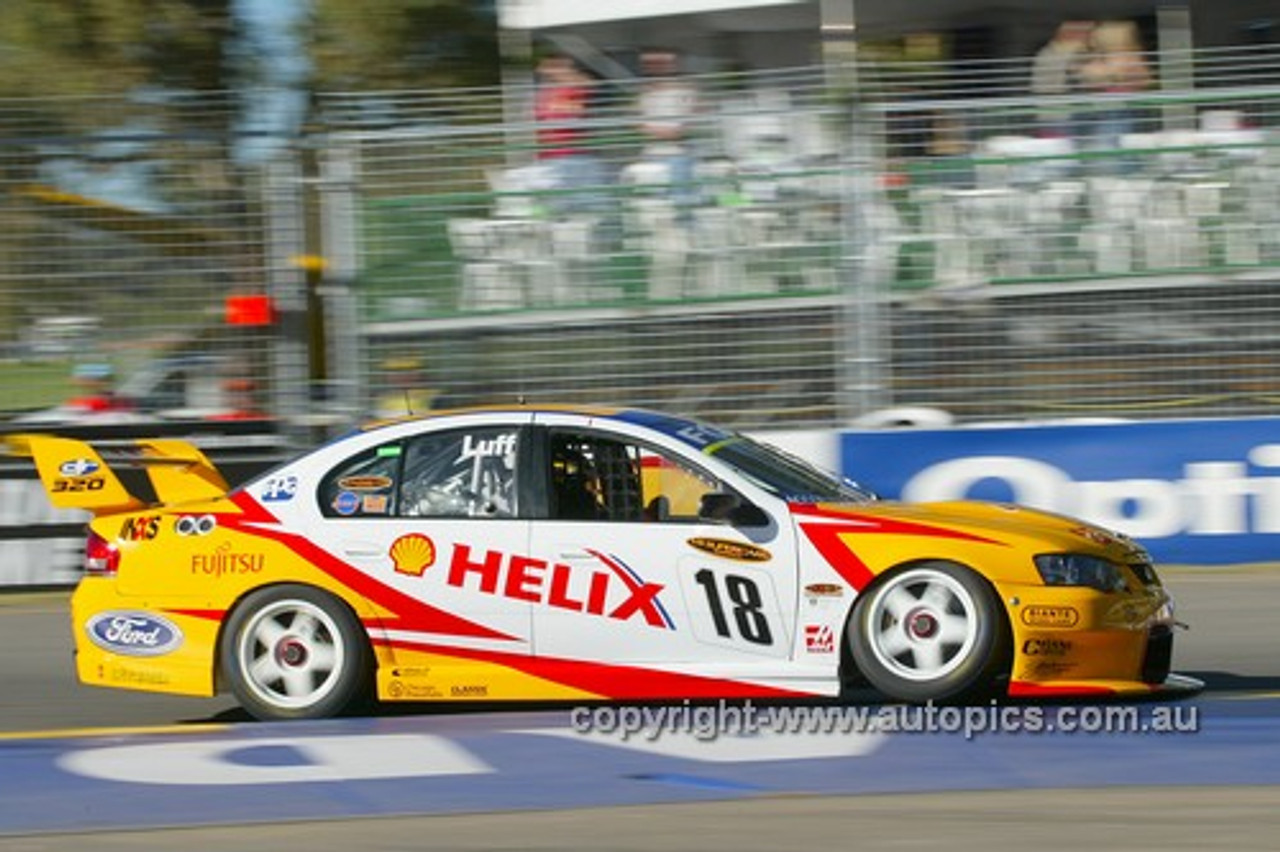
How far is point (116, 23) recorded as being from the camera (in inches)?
784

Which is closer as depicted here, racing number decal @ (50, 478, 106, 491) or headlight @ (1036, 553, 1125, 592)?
headlight @ (1036, 553, 1125, 592)

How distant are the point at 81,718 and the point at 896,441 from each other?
6157mm

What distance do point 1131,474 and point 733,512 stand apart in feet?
19.1

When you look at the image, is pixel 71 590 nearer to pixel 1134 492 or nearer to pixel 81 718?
pixel 81 718

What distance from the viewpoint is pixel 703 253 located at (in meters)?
13.9

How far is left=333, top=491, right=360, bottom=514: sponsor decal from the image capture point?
8.57 meters

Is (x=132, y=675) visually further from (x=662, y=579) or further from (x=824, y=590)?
(x=824, y=590)

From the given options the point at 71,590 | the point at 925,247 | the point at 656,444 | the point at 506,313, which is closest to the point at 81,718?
the point at 656,444

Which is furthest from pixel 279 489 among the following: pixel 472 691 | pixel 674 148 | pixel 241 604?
pixel 674 148

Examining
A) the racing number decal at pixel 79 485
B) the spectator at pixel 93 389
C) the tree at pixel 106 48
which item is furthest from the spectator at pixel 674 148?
the tree at pixel 106 48

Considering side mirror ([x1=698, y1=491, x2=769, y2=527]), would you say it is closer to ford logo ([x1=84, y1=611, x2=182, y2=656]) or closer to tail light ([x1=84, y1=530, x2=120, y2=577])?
ford logo ([x1=84, y1=611, x2=182, y2=656])

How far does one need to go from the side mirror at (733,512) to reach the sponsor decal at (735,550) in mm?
81

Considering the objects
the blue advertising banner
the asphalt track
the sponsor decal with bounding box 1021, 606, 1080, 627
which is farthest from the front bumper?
the blue advertising banner

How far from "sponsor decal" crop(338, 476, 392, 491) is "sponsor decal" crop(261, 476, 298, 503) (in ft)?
0.66
